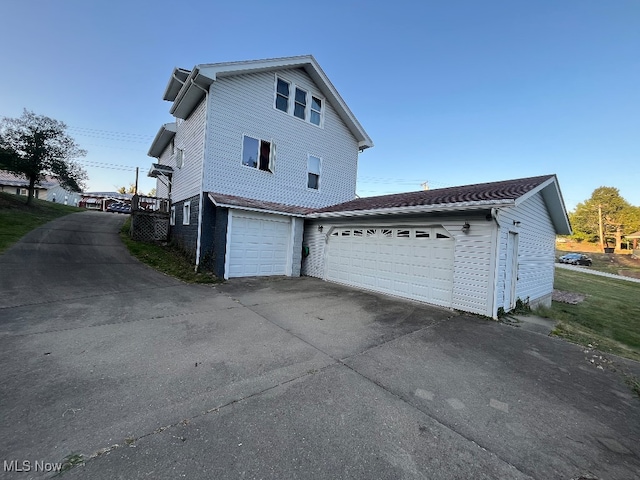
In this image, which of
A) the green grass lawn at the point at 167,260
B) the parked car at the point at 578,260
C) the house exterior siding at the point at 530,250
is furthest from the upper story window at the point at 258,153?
the parked car at the point at 578,260

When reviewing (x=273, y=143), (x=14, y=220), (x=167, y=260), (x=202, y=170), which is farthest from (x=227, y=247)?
(x=14, y=220)

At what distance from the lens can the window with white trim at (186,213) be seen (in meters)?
11.5

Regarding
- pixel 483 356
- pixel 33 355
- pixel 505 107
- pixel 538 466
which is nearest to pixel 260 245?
pixel 33 355

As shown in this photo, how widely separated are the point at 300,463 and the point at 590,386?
14.6ft

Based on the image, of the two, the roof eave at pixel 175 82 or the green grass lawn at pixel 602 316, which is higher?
the roof eave at pixel 175 82

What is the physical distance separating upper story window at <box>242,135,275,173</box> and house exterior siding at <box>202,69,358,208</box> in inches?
7.5

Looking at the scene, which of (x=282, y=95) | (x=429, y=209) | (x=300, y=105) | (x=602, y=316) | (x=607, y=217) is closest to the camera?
(x=429, y=209)

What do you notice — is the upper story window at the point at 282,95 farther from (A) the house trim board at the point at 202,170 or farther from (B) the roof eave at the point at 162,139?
(B) the roof eave at the point at 162,139

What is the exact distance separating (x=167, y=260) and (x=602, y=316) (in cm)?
1866

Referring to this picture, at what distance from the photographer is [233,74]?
1033cm

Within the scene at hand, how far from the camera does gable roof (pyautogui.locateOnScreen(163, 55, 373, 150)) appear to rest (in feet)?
31.5

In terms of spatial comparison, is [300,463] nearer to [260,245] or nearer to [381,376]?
[381,376]

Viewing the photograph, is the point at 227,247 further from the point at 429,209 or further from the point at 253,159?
the point at 429,209

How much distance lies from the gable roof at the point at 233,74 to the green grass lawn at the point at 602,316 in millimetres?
12270
